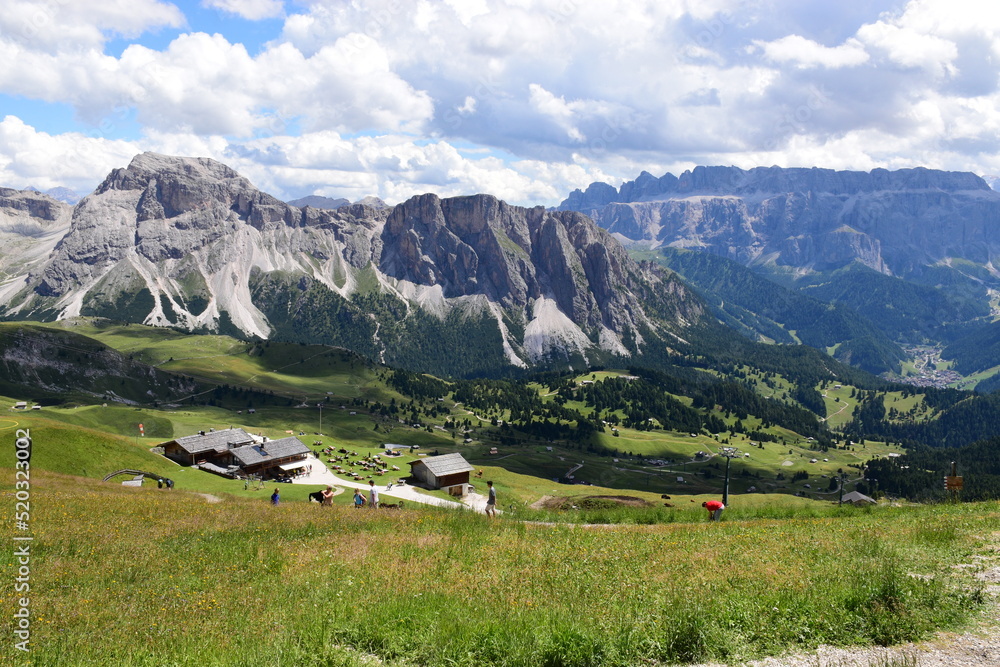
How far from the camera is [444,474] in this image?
93.9 m

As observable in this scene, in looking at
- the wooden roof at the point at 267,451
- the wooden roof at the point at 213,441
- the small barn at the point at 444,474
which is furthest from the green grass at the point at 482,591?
the small barn at the point at 444,474

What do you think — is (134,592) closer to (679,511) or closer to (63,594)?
(63,594)

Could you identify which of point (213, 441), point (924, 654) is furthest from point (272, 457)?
point (924, 654)

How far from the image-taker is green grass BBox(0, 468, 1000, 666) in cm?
1339

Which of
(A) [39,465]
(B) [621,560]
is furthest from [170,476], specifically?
(B) [621,560]

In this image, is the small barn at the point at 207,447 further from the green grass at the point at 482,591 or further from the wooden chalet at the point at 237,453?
the green grass at the point at 482,591

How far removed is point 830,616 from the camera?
1455 centimetres

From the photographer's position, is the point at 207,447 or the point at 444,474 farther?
the point at 444,474

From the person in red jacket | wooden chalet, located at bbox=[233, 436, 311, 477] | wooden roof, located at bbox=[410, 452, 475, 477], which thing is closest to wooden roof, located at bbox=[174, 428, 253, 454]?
wooden chalet, located at bbox=[233, 436, 311, 477]

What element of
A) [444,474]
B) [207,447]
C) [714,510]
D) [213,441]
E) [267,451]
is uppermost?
[714,510]

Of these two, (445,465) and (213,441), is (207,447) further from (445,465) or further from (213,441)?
(445,465)

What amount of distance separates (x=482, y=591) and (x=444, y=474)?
78.4m

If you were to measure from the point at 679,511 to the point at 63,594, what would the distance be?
32768 mm

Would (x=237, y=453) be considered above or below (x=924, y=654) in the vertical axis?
below
